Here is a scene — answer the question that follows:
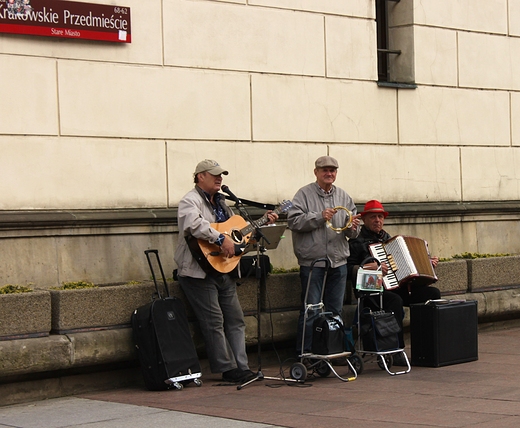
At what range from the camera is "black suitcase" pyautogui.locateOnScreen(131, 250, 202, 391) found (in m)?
9.09

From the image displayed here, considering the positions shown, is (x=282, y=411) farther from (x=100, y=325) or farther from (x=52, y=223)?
(x=52, y=223)

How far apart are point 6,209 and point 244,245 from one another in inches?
87.0

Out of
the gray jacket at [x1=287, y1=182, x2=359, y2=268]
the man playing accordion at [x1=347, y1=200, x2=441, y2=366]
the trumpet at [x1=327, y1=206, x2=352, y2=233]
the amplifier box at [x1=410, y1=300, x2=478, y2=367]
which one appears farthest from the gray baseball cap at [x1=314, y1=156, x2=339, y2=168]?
the amplifier box at [x1=410, y1=300, x2=478, y2=367]

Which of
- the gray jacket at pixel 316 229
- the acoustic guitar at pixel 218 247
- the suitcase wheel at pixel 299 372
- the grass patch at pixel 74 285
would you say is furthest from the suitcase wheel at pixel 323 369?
the grass patch at pixel 74 285

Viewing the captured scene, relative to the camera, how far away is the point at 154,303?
9.21 metres

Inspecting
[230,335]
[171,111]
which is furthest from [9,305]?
[171,111]

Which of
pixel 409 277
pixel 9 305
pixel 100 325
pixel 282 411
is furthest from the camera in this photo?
pixel 409 277

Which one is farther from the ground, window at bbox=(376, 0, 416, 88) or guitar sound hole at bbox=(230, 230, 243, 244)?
window at bbox=(376, 0, 416, 88)

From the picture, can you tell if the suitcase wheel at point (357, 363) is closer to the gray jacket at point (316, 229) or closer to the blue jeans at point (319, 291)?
the blue jeans at point (319, 291)

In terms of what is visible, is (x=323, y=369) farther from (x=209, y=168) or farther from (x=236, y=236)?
(x=209, y=168)

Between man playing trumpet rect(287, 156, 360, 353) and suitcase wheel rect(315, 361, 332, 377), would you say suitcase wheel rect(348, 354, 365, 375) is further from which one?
man playing trumpet rect(287, 156, 360, 353)

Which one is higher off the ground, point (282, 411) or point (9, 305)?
point (9, 305)

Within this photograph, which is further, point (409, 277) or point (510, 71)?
point (510, 71)

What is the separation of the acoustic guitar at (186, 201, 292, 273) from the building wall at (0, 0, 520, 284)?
45.3 inches
